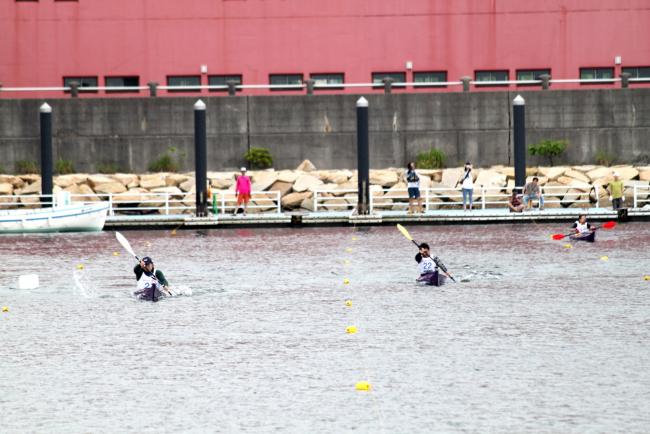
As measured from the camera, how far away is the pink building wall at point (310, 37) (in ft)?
185

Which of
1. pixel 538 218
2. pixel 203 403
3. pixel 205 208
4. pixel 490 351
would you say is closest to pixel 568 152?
pixel 538 218

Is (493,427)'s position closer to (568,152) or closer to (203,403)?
(203,403)

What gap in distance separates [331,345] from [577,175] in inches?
1293

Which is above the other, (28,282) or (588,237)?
(588,237)

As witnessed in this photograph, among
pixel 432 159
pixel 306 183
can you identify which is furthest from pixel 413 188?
pixel 432 159

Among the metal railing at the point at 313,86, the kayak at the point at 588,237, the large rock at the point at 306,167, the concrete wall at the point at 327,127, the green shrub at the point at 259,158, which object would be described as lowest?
the kayak at the point at 588,237

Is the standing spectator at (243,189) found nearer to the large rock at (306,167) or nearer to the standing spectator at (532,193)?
the large rock at (306,167)

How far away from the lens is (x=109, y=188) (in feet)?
172

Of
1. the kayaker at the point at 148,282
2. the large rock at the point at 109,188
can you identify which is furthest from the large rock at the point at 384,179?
the kayaker at the point at 148,282

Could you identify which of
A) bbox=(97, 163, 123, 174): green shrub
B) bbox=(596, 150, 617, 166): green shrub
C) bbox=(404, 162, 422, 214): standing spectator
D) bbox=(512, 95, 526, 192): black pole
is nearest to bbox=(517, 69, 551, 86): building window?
bbox=(596, 150, 617, 166): green shrub

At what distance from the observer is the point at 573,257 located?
35.0m

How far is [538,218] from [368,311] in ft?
73.2

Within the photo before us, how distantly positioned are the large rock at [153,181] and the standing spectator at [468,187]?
484 inches

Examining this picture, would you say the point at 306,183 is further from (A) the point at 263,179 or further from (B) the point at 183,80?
(B) the point at 183,80
